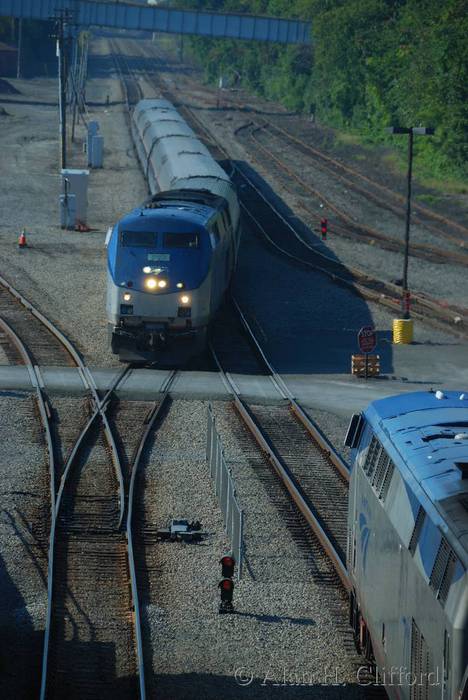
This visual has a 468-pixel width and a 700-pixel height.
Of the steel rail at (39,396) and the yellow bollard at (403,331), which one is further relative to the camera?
the yellow bollard at (403,331)

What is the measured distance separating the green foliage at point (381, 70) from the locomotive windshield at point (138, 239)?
128 feet

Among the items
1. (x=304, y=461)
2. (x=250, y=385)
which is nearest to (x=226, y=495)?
(x=304, y=461)

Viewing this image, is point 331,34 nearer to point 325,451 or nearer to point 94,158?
point 94,158

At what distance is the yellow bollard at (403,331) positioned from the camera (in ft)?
104

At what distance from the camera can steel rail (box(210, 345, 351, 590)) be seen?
53.2ft

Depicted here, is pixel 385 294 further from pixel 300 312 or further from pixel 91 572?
pixel 91 572

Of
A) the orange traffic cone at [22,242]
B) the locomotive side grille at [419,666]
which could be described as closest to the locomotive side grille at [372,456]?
the locomotive side grille at [419,666]

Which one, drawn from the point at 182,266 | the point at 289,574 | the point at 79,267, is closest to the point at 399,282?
the point at 79,267

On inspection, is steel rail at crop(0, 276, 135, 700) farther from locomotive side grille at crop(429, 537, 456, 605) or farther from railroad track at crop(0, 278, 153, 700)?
locomotive side grille at crop(429, 537, 456, 605)

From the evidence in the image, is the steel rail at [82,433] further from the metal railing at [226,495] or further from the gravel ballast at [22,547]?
the metal railing at [226,495]

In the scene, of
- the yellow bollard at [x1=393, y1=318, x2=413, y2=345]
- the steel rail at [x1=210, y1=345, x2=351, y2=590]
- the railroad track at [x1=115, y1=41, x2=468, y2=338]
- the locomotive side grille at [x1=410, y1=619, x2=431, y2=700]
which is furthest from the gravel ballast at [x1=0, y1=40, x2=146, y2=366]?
the locomotive side grille at [x1=410, y1=619, x2=431, y2=700]

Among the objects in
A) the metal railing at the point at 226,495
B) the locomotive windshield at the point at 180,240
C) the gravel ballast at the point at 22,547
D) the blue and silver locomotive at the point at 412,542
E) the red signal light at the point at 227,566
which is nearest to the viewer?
the blue and silver locomotive at the point at 412,542

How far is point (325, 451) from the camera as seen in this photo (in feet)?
72.3

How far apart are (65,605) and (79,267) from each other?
83.7 ft
